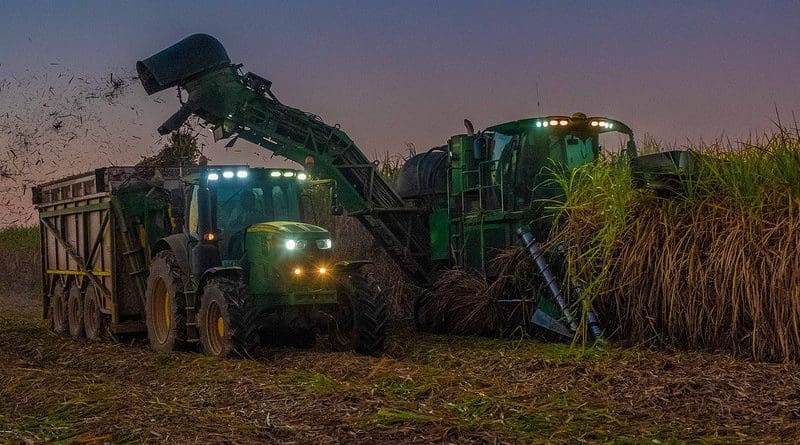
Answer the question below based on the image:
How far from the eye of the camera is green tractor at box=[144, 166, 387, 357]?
11.2 m

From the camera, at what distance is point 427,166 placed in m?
16.5

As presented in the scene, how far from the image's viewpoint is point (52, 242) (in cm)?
1733

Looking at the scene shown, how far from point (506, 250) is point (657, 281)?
9.19 ft

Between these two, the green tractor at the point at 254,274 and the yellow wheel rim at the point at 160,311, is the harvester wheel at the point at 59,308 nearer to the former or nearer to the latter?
the yellow wheel rim at the point at 160,311

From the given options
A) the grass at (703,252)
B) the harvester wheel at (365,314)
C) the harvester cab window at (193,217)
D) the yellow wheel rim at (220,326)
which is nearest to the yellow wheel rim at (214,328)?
the yellow wheel rim at (220,326)

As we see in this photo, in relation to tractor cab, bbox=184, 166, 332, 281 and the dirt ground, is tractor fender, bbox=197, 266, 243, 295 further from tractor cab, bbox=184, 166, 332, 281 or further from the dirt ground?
the dirt ground

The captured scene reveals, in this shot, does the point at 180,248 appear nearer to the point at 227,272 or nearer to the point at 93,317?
the point at 227,272

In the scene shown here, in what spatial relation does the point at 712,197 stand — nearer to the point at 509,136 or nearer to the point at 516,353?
the point at 516,353

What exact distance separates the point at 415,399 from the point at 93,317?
26.6ft

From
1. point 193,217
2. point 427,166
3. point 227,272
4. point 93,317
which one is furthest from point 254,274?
point 427,166

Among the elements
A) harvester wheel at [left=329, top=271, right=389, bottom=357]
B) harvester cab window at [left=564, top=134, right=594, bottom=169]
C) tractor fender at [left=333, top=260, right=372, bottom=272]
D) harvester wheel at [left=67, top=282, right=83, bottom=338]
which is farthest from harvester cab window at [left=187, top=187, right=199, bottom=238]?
harvester cab window at [left=564, top=134, right=594, bottom=169]

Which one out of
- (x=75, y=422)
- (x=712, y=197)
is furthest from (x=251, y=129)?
(x=75, y=422)

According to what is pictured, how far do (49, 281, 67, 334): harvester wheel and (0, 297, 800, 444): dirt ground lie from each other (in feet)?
16.2

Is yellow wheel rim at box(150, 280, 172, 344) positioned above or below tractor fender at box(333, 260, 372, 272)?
below
